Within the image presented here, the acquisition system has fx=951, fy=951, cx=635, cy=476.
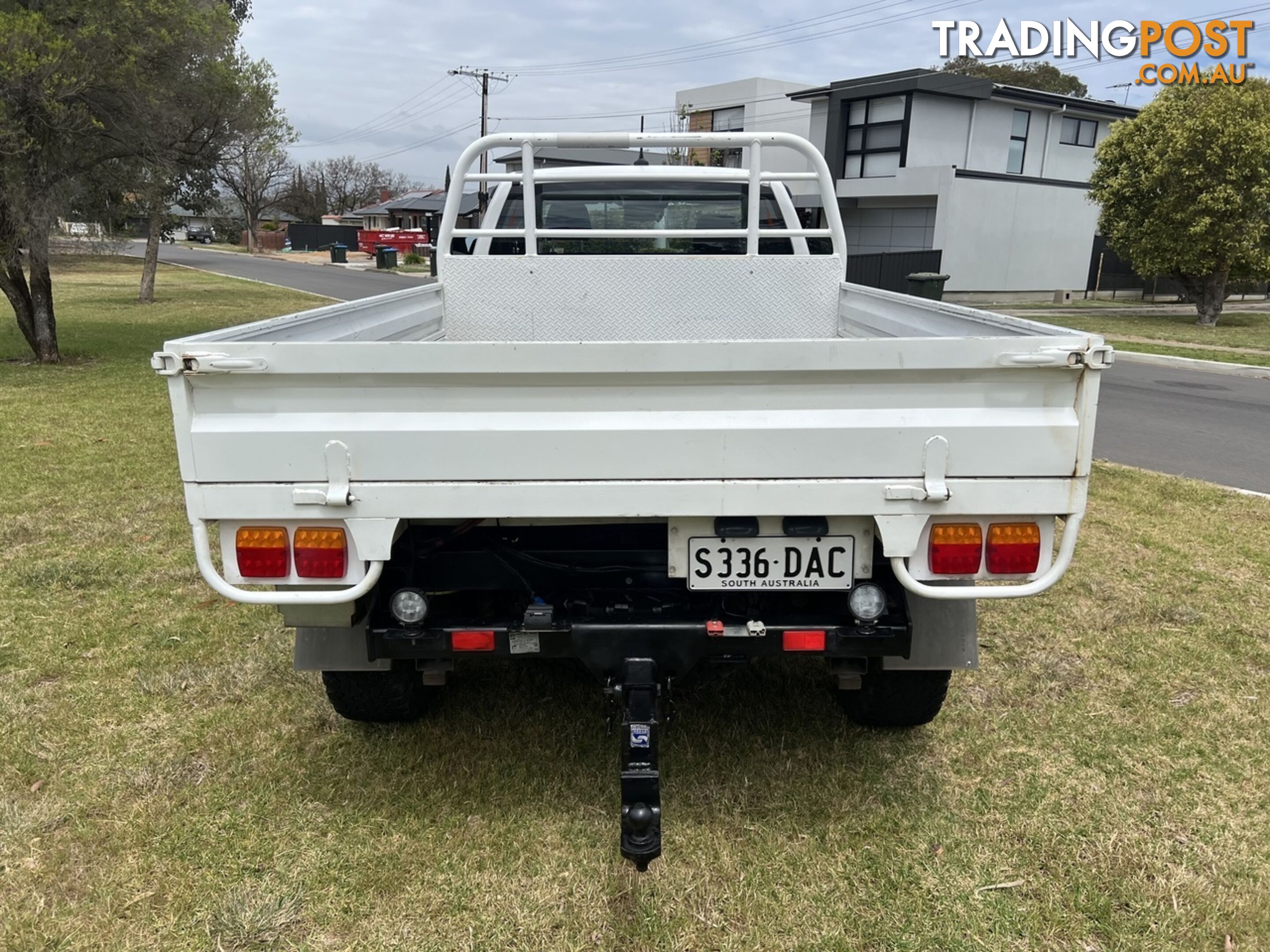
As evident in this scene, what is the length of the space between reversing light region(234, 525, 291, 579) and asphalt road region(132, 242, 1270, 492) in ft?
9.81

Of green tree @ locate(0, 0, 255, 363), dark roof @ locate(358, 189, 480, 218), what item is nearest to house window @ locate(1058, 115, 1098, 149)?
green tree @ locate(0, 0, 255, 363)

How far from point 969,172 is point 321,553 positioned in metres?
24.9

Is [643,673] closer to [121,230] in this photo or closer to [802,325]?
[802,325]

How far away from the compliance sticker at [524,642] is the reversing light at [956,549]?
3.65 feet

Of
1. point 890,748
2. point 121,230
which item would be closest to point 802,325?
point 890,748

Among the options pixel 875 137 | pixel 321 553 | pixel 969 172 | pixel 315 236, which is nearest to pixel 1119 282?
pixel 969 172

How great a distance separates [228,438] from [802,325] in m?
2.92

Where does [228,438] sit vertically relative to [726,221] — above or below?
below

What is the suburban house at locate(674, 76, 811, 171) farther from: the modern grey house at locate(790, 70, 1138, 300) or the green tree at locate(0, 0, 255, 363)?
the green tree at locate(0, 0, 255, 363)

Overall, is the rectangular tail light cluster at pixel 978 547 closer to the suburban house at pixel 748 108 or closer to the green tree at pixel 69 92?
the green tree at pixel 69 92

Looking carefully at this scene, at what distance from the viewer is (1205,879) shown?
2709mm

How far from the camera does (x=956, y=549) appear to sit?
2.52 metres

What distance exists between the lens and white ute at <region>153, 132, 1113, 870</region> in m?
2.37

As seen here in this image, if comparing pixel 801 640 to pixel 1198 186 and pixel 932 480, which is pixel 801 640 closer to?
pixel 932 480
